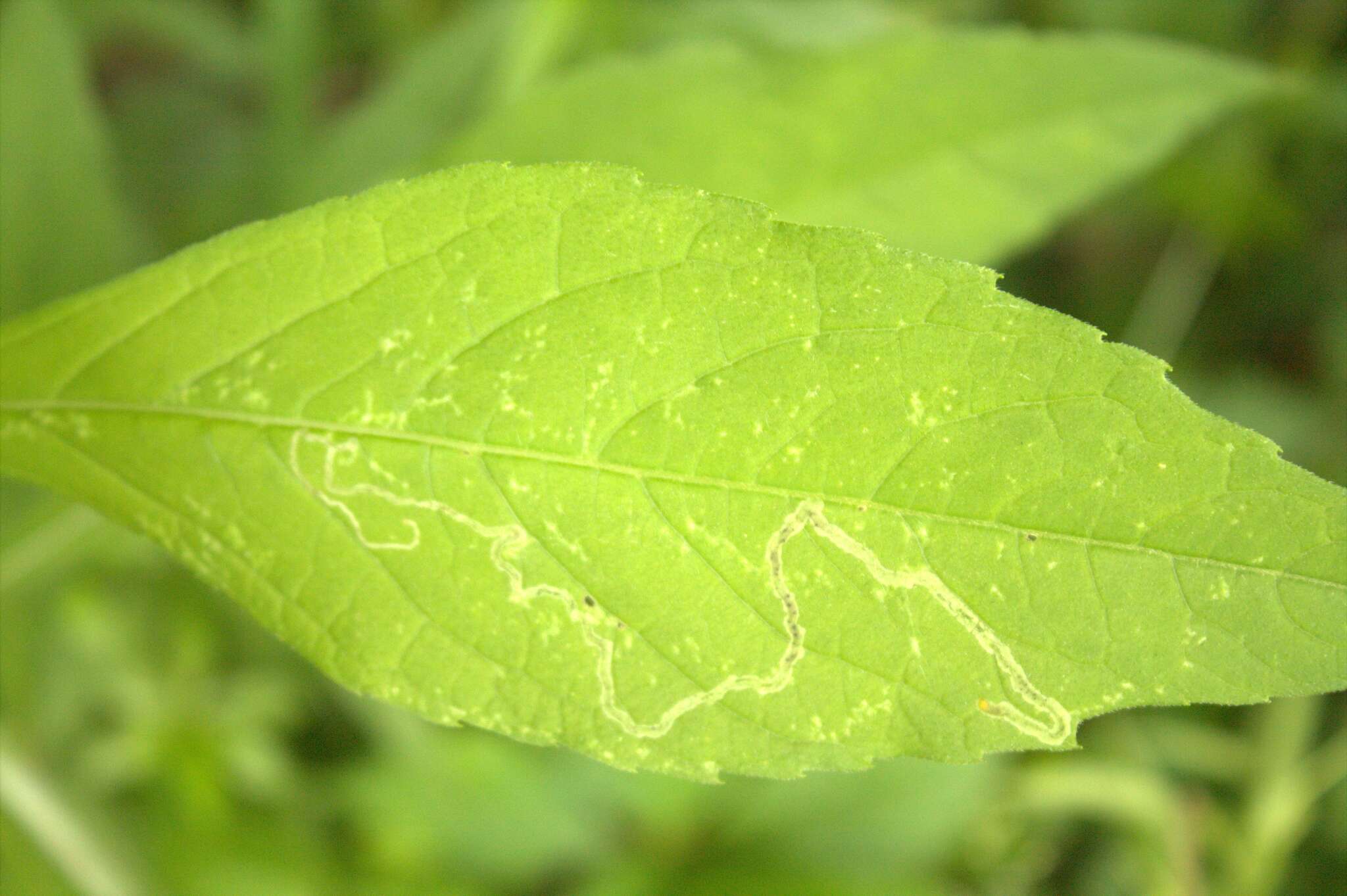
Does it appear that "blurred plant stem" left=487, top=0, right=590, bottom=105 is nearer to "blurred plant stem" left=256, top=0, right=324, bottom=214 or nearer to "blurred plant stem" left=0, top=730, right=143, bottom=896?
"blurred plant stem" left=256, top=0, right=324, bottom=214

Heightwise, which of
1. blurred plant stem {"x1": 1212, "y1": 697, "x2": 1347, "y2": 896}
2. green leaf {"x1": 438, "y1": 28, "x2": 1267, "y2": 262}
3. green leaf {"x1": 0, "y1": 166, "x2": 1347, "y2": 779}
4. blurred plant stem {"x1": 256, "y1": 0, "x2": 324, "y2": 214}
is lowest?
blurred plant stem {"x1": 1212, "y1": 697, "x2": 1347, "y2": 896}

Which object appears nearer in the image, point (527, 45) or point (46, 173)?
point (46, 173)

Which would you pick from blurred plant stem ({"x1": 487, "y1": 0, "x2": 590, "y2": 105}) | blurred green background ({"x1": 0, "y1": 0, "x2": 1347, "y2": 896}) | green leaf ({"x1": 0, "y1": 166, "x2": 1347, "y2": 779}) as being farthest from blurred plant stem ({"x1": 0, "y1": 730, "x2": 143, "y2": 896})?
blurred plant stem ({"x1": 487, "y1": 0, "x2": 590, "y2": 105})

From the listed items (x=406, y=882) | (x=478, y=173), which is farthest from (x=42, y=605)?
(x=478, y=173)

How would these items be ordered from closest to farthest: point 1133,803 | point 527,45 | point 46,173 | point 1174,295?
point 46,173 → point 527,45 → point 1133,803 → point 1174,295

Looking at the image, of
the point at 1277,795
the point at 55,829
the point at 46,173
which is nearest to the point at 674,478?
the point at 46,173

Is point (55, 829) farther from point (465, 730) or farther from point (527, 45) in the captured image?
point (527, 45)

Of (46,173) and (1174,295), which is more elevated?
(46,173)

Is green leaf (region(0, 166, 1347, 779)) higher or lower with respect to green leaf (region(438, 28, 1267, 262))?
lower
